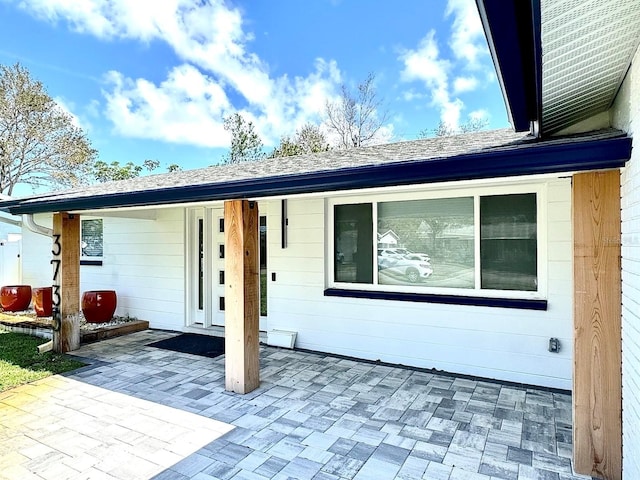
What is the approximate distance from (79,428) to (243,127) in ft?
63.7

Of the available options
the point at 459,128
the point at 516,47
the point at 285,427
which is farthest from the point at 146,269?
the point at 459,128

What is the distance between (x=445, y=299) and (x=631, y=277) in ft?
8.30

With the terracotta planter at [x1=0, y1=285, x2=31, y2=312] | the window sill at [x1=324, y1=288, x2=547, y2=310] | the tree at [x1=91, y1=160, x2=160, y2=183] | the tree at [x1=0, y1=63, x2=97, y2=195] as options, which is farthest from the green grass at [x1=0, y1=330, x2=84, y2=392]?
the tree at [x1=91, y1=160, x2=160, y2=183]

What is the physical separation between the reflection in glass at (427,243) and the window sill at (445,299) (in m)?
0.20

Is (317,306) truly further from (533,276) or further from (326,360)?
(533,276)

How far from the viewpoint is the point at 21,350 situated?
581 cm

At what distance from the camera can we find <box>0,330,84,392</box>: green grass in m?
4.61

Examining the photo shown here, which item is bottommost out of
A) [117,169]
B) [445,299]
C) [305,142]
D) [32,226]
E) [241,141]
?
[445,299]

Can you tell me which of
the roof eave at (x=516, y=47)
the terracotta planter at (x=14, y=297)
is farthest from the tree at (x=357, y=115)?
the roof eave at (x=516, y=47)

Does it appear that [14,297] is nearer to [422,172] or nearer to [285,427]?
[285,427]

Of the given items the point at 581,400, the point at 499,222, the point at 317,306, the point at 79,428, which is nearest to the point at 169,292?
the point at 317,306

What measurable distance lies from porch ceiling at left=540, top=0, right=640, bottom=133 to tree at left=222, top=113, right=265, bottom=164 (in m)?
19.0

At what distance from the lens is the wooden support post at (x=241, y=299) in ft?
13.7

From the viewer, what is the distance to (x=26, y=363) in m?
5.17
